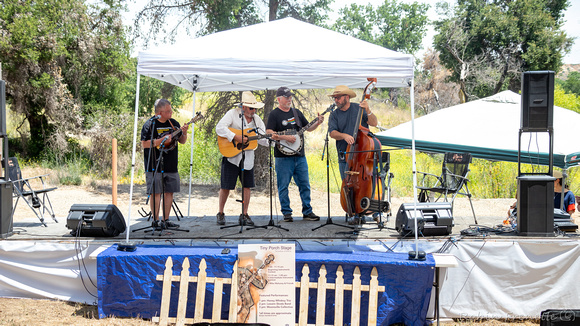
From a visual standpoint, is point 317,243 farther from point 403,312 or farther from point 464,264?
point 464,264

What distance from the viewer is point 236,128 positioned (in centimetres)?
533

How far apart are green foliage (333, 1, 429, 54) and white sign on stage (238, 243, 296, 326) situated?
31.1 metres

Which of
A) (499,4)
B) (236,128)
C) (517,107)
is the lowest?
(236,128)

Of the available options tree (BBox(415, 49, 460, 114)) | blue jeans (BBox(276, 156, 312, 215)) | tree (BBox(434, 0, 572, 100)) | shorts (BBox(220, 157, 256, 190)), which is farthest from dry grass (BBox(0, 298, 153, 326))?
tree (BBox(415, 49, 460, 114))

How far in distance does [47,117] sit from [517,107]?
11662mm

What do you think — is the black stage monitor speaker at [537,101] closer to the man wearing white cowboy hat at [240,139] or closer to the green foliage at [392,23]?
the man wearing white cowboy hat at [240,139]

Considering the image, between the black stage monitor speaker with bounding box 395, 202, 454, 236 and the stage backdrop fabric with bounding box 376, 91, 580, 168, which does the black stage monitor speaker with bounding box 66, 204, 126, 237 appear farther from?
the stage backdrop fabric with bounding box 376, 91, 580, 168

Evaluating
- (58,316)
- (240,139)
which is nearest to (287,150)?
(240,139)

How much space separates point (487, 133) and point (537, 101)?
2.70 meters

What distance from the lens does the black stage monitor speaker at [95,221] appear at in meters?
4.74

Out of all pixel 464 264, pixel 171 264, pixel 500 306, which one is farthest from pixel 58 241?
pixel 500 306

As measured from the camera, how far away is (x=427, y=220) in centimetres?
467

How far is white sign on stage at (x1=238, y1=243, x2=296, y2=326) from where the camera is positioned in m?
3.63

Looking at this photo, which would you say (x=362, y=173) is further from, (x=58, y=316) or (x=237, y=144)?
(x=58, y=316)
